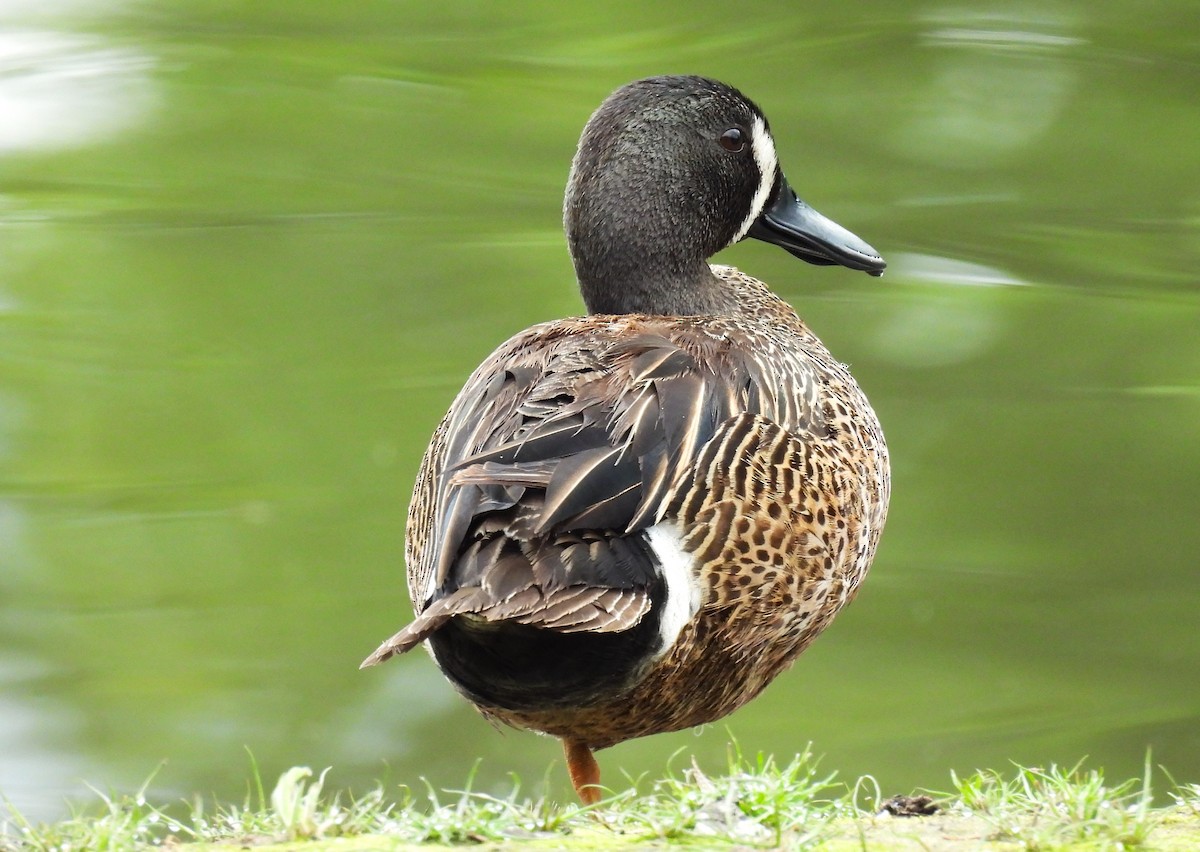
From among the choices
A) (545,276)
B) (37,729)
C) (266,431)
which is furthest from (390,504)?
(37,729)

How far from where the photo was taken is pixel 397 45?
31.1 ft

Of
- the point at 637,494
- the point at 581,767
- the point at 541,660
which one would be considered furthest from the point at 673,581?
the point at 581,767

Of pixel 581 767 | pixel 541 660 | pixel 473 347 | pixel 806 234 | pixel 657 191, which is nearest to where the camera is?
pixel 541 660

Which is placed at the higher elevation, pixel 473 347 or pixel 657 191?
pixel 657 191

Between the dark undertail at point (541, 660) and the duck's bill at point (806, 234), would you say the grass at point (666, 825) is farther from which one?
the duck's bill at point (806, 234)

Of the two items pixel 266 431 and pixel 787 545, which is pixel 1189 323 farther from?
pixel 787 545

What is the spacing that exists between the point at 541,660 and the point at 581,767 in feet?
2.65

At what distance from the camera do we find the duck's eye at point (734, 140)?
4426 mm

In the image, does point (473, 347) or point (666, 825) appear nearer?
point (666, 825)

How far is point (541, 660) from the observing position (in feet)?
10.5

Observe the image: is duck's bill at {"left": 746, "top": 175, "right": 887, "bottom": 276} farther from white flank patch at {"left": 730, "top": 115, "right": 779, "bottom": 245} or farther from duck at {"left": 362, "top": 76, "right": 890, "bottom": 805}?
duck at {"left": 362, "top": 76, "right": 890, "bottom": 805}

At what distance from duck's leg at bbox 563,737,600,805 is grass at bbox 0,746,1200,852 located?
2.03 ft

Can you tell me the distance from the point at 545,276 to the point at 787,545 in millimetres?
5054

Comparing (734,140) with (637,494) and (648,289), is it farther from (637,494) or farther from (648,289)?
(637,494)
